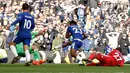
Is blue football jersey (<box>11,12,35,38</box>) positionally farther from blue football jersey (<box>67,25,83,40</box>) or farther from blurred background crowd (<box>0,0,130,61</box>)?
blurred background crowd (<box>0,0,130,61</box>)

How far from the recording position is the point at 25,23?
19.9 m

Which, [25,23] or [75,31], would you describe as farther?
[75,31]

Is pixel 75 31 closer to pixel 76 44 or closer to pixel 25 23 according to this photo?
pixel 76 44

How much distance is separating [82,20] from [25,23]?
39.2 ft

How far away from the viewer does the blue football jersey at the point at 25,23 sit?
65.0 ft

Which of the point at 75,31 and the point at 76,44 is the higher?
the point at 75,31

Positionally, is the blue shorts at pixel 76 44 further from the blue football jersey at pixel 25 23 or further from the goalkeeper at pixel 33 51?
the blue football jersey at pixel 25 23

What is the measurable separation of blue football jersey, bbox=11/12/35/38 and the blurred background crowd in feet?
20.8

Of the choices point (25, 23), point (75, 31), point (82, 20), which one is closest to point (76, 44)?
point (75, 31)

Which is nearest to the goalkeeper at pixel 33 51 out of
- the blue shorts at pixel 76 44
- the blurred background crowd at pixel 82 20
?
the blue shorts at pixel 76 44

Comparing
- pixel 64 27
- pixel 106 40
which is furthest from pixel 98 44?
pixel 64 27

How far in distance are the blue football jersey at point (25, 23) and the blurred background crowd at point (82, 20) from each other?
6337 millimetres

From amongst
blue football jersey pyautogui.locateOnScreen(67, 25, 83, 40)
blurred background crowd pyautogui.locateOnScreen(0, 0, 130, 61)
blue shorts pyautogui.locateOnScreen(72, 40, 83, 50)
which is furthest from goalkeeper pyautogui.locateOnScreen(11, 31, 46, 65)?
blurred background crowd pyautogui.locateOnScreen(0, 0, 130, 61)

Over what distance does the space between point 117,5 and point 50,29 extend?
19.5 feet
